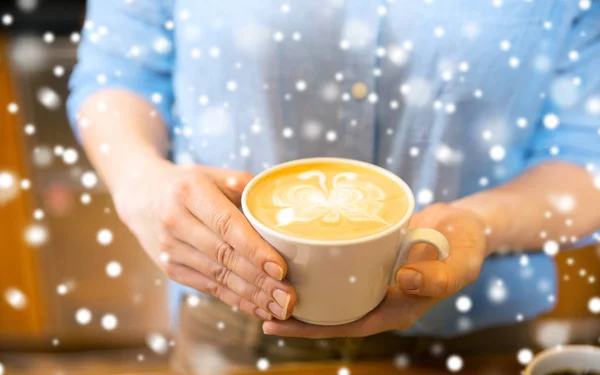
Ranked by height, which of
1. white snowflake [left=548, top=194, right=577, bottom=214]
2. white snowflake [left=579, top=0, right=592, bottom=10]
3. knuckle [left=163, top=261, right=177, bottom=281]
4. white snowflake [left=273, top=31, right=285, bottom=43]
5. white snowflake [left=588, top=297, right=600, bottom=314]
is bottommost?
knuckle [left=163, top=261, right=177, bottom=281]

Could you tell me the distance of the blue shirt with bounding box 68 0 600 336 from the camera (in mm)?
339

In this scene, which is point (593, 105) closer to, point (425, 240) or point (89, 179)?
point (425, 240)

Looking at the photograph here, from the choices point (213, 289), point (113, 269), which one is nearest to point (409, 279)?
point (213, 289)

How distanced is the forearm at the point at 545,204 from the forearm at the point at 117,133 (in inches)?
8.2

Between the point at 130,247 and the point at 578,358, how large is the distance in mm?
280

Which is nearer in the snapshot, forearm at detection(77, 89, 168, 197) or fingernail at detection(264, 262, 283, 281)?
fingernail at detection(264, 262, 283, 281)

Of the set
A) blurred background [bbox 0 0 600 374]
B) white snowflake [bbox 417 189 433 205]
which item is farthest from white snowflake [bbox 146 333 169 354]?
white snowflake [bbox 417 189 433 205]

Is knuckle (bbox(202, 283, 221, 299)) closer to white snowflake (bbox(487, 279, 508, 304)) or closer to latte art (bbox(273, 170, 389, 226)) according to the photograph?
latte art (bbox(273, 170, 389, 226))

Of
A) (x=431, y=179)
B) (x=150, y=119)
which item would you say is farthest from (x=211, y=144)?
(x=431, y=179)

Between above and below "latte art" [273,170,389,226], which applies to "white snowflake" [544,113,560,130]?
above

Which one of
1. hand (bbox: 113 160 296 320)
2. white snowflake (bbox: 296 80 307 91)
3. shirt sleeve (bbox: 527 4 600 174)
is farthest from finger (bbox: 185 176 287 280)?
shirt sleeve (bbox: 527 4 600 174)

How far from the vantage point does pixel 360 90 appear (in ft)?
1.16

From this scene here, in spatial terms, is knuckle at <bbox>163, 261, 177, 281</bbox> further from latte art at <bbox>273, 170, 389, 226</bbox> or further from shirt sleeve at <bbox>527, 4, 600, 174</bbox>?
shirt sleeve at <bbox>527, 4, 600, 174</bbox>

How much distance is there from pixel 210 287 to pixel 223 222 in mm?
67
